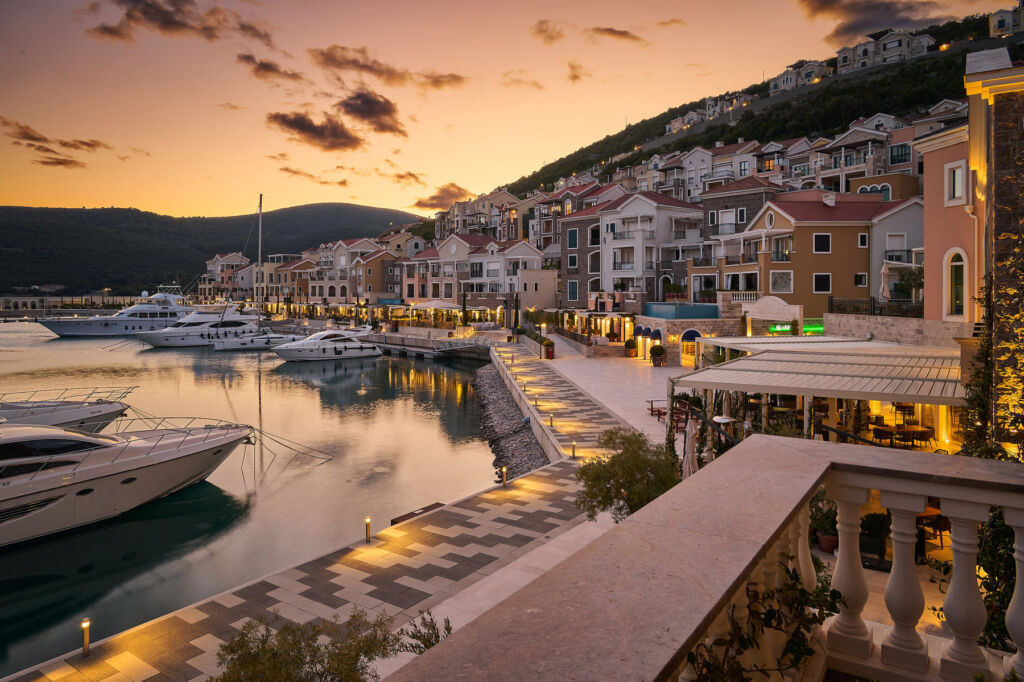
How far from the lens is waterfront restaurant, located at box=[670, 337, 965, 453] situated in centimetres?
1030

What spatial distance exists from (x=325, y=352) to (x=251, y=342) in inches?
586

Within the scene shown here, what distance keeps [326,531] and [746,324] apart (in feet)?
80.2

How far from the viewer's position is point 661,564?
2201mm

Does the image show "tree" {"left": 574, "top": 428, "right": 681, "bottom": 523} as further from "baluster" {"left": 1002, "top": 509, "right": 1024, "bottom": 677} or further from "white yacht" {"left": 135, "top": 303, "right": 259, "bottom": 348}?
"white yacht" {"left": 135, "top": 303, "right": 259, "bottom": 348}

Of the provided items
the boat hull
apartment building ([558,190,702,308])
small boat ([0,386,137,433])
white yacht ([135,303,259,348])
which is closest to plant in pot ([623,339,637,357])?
apartment building ([558,190,702,308])

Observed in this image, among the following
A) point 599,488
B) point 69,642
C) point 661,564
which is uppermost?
point 661,564

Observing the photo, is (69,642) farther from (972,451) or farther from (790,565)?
(972,451)

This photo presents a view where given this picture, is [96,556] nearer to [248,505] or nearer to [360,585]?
[248,505]

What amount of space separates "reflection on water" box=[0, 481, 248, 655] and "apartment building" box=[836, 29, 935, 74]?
119 m

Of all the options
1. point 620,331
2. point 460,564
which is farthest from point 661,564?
point 620,331

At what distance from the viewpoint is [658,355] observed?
35.2 meters

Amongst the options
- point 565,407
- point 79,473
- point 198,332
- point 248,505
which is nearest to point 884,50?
point 565,407

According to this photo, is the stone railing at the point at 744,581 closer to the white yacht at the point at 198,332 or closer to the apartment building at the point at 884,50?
the white yacht at the point at 198,332

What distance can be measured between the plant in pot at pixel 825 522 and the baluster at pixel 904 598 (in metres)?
1.27
